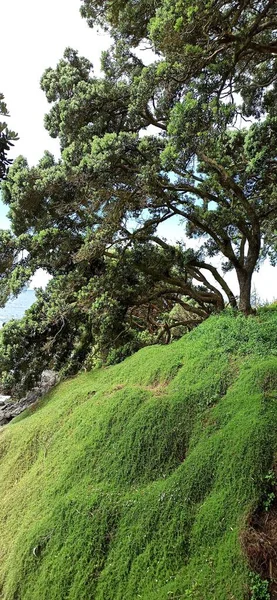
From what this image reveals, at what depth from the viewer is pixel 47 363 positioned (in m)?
10.7

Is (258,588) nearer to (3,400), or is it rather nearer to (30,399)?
(30,399)

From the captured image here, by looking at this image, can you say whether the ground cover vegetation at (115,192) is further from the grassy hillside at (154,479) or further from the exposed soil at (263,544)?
the exposed soil at (263,544)

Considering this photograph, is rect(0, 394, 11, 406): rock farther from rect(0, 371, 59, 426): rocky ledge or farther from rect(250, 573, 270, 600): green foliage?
rect(250, 573, 270, 600): green foliage

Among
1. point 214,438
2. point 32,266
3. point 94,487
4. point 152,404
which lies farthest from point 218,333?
point 32,266

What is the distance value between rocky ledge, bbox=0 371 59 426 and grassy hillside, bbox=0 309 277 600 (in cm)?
289

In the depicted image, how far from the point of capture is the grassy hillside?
480 cm

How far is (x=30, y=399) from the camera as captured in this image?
40.1 ft

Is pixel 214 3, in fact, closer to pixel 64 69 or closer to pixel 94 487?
pixel 64 69

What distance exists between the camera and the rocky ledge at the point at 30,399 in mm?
11273

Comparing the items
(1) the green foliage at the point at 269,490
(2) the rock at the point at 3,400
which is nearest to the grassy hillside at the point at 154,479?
(1) the green foliage at the point at 269,490

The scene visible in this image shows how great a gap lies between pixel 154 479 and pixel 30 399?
23.5 feet

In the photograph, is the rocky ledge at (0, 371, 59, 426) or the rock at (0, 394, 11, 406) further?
the rock at (0, 394, 11, 406)

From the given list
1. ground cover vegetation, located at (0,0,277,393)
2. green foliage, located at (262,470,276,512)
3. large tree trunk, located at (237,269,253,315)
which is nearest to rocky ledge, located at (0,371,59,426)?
ground cover vegetation, located at (0,0,277,393)

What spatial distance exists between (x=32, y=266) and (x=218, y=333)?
14.3ft
